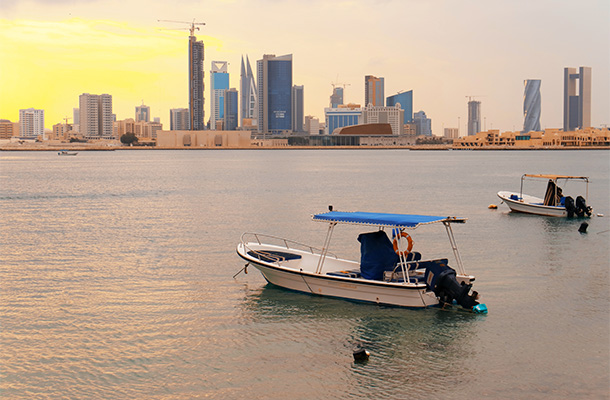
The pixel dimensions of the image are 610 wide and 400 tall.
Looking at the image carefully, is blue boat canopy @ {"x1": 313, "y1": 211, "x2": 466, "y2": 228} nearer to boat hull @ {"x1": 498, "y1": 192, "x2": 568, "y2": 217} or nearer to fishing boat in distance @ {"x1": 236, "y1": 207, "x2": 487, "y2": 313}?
fishing boat in distance @ {"x1": 236, "y1": 207, "x2": 487, "y2": 313}

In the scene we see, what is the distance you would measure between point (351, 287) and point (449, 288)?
263 cm

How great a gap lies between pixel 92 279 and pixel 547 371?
1495 cm

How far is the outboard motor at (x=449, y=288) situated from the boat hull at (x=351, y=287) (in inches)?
9.1

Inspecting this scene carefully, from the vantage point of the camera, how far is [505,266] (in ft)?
82.0

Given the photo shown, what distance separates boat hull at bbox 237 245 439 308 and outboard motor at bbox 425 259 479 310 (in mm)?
230

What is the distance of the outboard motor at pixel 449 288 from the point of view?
58.2 ft

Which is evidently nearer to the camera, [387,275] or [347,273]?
[387,275]

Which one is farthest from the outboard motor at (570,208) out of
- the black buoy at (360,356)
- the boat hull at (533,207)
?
the black buoy at (360,356)

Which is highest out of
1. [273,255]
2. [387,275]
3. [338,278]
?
[273,255]

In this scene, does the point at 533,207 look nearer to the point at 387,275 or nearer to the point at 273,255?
Answer: the point at 273,255

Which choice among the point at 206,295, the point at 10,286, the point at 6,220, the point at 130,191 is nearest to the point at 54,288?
the point at 10,286

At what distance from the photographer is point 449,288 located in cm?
1775

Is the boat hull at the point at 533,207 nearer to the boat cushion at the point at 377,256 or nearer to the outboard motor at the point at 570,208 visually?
the outboard motor at the point at 570,208

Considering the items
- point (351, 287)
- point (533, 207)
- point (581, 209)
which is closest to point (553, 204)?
point (533, 207)
